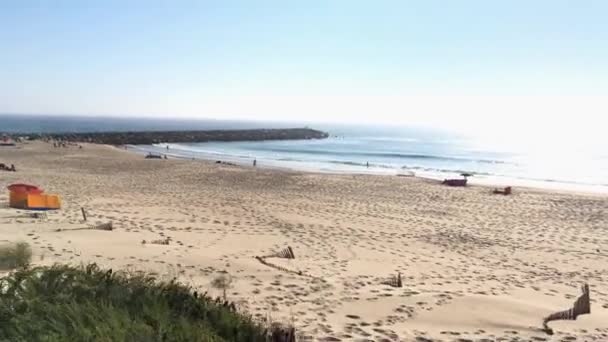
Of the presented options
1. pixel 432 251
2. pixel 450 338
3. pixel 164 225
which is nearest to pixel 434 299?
pixel 450 338

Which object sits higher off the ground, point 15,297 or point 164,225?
point 15,297

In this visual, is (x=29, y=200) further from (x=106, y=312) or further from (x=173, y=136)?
(x=173, y=136)

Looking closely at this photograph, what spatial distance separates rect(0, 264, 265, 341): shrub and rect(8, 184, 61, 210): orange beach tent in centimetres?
924

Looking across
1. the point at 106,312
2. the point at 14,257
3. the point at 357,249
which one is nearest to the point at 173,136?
the point at 357,249

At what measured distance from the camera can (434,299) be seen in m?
7.32

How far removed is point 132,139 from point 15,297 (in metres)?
65.2

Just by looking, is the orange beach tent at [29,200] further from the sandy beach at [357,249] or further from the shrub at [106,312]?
the shrub at [106,312]

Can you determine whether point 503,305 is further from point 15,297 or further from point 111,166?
point 111,166

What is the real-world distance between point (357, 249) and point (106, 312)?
7678 mm

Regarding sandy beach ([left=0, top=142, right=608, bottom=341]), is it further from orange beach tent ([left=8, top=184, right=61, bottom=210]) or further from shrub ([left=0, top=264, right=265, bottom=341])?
shrub ([left=0, top=264, right=265, bottom=341])

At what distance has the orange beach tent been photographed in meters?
13.4

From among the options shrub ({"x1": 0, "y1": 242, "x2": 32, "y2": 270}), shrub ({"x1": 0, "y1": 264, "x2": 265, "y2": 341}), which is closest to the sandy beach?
shrub ({"x1": 0, "y1": 242, "x2": 32, "y2": 270})

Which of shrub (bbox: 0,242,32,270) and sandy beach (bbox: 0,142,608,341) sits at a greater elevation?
shrub (bbox: 0,242,32,270)

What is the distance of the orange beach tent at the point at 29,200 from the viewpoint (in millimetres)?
13430
